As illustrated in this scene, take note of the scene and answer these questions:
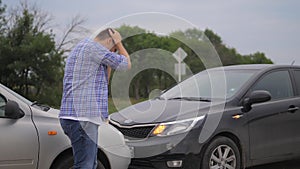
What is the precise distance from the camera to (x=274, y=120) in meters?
5.61

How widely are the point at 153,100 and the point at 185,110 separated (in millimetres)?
1123

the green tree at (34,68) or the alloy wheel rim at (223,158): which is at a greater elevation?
the green tree at (34,68)

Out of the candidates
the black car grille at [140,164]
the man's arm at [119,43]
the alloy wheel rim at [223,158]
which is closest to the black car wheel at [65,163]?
the black car grille at [140,164]

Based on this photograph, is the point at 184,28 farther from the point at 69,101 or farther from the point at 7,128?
the point at 7,128

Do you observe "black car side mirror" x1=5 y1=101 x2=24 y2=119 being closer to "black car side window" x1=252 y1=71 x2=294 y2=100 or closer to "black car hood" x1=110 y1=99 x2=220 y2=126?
"black car hood" x1=110 y1=99 x2=220 y2=126

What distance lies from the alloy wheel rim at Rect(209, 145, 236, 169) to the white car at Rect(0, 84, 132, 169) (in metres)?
1.21

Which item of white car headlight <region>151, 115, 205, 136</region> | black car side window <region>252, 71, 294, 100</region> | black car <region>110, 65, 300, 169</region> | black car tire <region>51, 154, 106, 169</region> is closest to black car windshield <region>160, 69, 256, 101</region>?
black car <region>110, 65, 300, 169</region>

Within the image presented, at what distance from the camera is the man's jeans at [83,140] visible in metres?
3.49

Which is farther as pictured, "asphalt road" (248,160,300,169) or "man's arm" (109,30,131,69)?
"asphalt road" (248,160,300,169)

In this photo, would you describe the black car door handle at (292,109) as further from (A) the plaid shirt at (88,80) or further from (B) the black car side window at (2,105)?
(B) the black car side window at (2,105)

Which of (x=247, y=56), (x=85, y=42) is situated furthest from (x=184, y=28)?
(x=247, y=56)

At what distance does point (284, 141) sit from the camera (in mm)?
5688

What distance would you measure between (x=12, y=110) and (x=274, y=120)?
3449 mm

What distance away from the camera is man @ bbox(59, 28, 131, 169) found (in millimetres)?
3480
